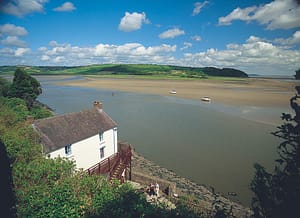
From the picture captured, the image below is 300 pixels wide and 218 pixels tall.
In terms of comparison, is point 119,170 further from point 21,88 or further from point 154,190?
point 21,88

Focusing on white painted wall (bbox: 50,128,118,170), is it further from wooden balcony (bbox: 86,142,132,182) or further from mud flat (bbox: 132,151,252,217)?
mud flat (bbox: 132,151,252,217)

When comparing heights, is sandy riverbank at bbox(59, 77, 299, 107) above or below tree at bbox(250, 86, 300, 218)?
below

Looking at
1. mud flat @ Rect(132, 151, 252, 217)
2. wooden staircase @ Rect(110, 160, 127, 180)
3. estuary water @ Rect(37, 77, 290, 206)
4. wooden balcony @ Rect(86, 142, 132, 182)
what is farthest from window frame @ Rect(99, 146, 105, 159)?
estuary water @ Rect(37, 77, 290, 206)

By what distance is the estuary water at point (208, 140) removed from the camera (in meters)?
18.9

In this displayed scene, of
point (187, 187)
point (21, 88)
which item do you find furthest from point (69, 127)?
point (21, 88)

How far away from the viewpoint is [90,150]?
57.4 ft

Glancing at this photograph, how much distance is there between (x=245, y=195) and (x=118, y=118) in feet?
82.7

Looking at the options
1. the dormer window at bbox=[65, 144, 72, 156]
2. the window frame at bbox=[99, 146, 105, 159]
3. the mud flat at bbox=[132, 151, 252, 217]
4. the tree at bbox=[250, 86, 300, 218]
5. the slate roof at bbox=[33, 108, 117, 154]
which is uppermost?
the tree at bbox=[250, 86, 300, 218]

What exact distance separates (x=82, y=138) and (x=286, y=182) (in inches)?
596

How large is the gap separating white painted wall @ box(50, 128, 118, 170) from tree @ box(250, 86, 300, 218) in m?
13.9

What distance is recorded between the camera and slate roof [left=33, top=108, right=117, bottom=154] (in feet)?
49.7

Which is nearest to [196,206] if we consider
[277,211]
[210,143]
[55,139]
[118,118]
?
[277,211]

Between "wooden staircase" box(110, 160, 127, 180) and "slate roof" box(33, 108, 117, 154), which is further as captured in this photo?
"wooden staircase" box(110, 160, 127, 180)

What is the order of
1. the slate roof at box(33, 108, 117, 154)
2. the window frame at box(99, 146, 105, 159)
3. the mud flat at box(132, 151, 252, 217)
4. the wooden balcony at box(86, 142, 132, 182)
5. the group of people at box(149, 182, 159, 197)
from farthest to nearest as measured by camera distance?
the window frame at box(99, 146, 105, 159) → the wooden balcony at box(86, 142, 132, 182) → the slate roof at box(33, 108, 117, 154) → the group of people at box(149, 182, 159, 197) → the mud flat at box(132, 151, 252, 217)
